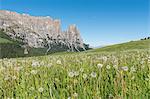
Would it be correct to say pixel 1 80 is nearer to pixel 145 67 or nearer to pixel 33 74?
pixel 33 74

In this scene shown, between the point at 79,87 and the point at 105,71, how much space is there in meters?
2.31

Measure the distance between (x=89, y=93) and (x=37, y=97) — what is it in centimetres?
92

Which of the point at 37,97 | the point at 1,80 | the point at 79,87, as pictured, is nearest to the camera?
the point at 37,97

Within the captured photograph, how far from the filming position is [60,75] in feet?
26.5

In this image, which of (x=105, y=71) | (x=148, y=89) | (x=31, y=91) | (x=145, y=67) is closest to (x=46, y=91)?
(x=31, y=91)

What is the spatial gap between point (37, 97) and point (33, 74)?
2438 mm

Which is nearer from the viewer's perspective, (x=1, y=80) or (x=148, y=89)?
(x=148, y=89)

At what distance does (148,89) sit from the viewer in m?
5.60

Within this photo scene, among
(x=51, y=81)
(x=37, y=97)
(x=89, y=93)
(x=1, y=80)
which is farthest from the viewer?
(x=1, y=80)

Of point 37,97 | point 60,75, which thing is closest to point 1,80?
point 60,75

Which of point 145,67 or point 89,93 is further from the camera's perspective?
point 145,67

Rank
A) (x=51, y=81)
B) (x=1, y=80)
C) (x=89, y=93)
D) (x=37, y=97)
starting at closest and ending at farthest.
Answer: (x=89, y=93), (x=37, y=97), (x=51, y=81), (x=1, y=80)

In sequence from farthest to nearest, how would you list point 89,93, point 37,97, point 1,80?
point 1,80 < point 37,97 < point 89,93

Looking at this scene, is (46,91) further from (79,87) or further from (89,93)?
(89,93)
